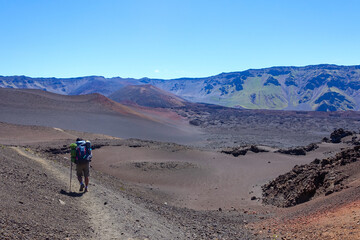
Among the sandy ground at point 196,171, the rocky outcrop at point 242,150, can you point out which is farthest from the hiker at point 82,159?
the rocky outcrop at point 242,150

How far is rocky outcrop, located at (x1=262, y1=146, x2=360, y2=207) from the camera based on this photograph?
11219 millimetres

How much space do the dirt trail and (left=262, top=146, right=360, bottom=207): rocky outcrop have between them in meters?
5.90

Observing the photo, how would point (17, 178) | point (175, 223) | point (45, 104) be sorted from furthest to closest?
point (45, 104) → point (175, 223) → point (17, 178)

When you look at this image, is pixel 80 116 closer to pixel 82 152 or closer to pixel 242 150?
pixel 242 150

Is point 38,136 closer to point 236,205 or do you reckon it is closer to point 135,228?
point 236,205

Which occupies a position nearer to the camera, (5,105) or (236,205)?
(236,205)

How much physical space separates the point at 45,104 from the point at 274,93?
159m

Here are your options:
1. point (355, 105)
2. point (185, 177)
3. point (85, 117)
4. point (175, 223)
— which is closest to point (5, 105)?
point (85, 117)

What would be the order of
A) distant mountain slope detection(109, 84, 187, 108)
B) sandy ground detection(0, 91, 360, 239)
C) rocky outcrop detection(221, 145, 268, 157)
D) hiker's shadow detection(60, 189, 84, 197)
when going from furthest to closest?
1. distant mountain slope detection(109, 84, 187, 108)
2. rocky outcrop detection(221, 145, 268, 157)
3. hiker's shadow detection(60, 189, 84, 197)
4. sandy ground detection(0, 91, 360, 239)

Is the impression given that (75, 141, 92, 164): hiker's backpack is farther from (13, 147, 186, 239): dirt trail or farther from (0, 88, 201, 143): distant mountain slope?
(0, 88, 201, 143): distant mountain slope

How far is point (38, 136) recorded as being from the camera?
29.3 m

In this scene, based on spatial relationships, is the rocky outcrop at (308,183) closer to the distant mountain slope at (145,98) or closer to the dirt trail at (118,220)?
the dirt trail at (118,220)

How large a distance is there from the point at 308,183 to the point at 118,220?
7992 mm

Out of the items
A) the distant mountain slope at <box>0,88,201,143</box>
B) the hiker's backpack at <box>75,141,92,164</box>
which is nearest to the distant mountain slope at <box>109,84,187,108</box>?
the distant mountain slope at <box>0,88,201,143</box>
